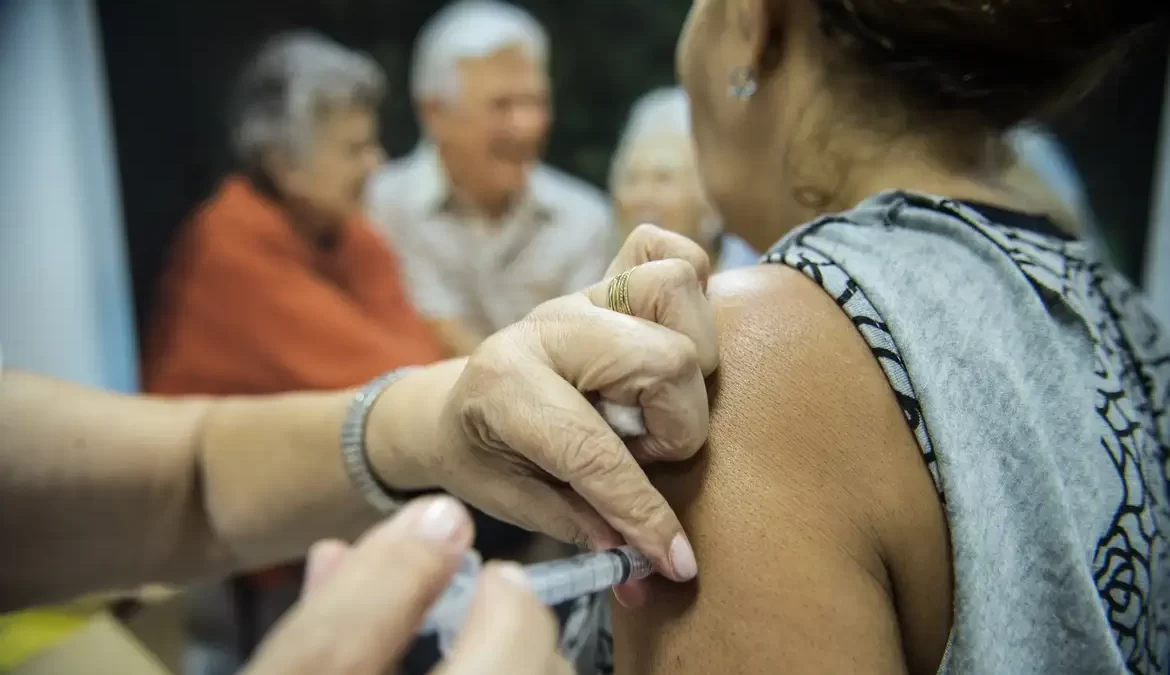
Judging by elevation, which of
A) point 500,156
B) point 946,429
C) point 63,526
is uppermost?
point 946,429

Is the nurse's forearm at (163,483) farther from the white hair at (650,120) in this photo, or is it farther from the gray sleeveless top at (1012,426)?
the white hair at (650,120)

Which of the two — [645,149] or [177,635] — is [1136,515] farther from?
[645,149]

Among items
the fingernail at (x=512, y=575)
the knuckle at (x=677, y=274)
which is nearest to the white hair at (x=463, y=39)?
the knuckle at (x=677, y=274)

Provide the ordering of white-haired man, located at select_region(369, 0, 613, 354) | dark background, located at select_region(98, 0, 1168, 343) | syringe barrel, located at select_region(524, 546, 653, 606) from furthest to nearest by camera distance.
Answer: white-haired man, located at select_region(369, 0, 613, 354), dark background, located at select_region(98, 0, 1168, 343), syringe barrel, located at select_region(524, 546, 653, 606)

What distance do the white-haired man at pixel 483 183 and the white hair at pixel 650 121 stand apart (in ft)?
0.41

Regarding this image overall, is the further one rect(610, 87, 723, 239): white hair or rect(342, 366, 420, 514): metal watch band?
rect(610, 87, 723, 239): white hair

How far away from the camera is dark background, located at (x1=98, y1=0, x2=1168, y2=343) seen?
1.98 metres

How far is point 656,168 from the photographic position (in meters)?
2.24

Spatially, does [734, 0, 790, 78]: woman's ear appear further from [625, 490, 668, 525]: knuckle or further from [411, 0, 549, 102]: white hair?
[411, 0, 549, 102]: white hair

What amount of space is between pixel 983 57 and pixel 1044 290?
230 millimetres

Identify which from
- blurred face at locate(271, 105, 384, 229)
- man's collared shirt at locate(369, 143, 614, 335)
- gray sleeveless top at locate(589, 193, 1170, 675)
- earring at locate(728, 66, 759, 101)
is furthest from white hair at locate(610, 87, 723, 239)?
gray sleeveless top at locate(589, 193, 1170, 675)

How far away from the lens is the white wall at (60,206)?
1771 millimetres

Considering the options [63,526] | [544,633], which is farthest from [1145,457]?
[63,526]

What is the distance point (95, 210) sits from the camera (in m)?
1.97
